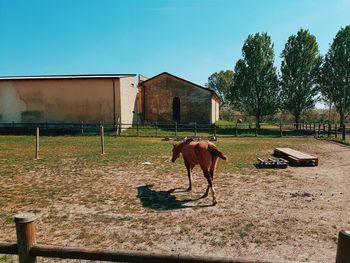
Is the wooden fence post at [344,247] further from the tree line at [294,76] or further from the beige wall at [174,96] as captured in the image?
the tree line at [294,76]

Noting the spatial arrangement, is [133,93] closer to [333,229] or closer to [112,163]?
[112,163]

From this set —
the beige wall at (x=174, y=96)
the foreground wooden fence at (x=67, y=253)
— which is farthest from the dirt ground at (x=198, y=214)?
the beige wall at (x=174, y=96)

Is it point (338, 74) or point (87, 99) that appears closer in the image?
point (87, 99)

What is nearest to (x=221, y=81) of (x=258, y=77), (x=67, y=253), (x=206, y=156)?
(x=258, y=77)

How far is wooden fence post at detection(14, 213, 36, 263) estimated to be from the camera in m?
2.50

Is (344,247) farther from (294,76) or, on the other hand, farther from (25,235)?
(294,76)

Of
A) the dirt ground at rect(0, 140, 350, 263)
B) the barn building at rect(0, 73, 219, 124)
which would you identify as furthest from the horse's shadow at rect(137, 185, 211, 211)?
the barn building at rect(0, 73, 219, 124)

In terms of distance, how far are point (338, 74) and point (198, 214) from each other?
35010mm

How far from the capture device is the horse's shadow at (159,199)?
6750 millimetres

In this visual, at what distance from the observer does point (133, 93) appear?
101ft

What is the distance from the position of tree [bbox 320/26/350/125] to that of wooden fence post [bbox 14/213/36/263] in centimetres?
3744

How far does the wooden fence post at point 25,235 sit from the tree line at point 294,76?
3459 cm

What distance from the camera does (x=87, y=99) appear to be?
2816cm

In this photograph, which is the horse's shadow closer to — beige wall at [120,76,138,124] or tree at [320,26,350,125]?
beige wall at [120,76,138,124]
